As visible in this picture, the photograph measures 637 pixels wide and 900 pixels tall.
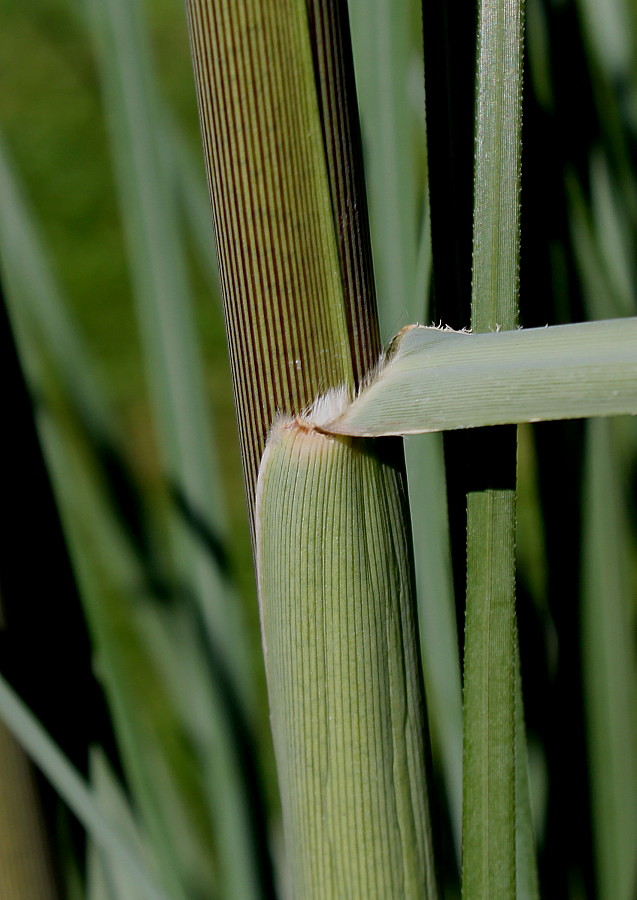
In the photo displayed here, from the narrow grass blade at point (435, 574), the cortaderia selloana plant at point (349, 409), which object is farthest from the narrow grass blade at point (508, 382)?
the narrow grass blade at point (435, 574)

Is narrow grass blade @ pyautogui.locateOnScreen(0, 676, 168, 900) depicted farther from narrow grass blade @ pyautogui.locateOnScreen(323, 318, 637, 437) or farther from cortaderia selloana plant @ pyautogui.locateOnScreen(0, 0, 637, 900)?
narrow grass blade @ pyautogui.locateOnScreen(323, 318, 637, 437)

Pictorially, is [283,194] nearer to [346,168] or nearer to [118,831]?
[346,168]

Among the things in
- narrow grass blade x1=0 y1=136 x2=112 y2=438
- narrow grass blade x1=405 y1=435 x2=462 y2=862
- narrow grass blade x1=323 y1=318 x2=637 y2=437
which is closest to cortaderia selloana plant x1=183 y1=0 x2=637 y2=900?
narrow grass blade x1=323 y1=318 x2=637 y2=437

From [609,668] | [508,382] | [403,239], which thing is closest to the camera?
[508,382]

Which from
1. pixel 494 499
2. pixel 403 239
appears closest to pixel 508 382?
pixel 494 499

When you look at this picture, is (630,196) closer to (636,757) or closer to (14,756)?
(636,757)

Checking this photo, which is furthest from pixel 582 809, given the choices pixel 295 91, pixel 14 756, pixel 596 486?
pixel 295 91
